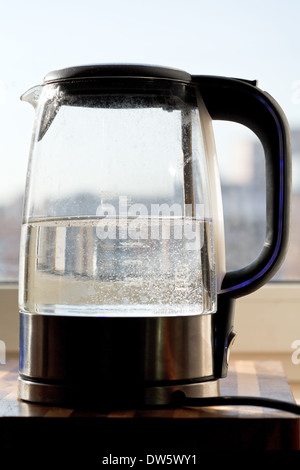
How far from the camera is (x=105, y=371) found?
62 centimetres

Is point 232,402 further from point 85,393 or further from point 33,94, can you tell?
point 33,94

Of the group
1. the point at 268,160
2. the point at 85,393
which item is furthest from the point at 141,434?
the point at 268,160

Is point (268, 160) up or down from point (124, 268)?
up

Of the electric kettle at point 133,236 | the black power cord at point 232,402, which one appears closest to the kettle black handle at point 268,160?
→ the electric kettle at point 133,236

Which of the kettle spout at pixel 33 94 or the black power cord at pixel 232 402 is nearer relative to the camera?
the black power cord at pixel 232 402

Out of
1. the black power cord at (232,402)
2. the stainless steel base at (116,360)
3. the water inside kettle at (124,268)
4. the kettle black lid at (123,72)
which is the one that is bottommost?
the black power cord at (232,402)

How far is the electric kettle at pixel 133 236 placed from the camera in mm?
626

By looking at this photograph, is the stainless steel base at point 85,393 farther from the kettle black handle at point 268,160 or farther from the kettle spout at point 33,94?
the kettle spout at point 33,94

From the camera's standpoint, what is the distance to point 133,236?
641 mm

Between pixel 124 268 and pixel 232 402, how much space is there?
0.16 m

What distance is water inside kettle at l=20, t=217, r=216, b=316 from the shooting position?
64cm

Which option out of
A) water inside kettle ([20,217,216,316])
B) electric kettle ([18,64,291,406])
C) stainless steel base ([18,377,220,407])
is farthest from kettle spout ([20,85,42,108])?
stainless steel base ([18,377,220,407])

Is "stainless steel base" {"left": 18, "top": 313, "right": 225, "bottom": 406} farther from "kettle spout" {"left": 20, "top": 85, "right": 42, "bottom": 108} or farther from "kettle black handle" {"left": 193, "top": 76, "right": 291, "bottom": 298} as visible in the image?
"kettle spout" {"left": 20, "top": 85, "right": 42, "bottom": 108}

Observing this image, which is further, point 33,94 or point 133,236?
point 33,94
